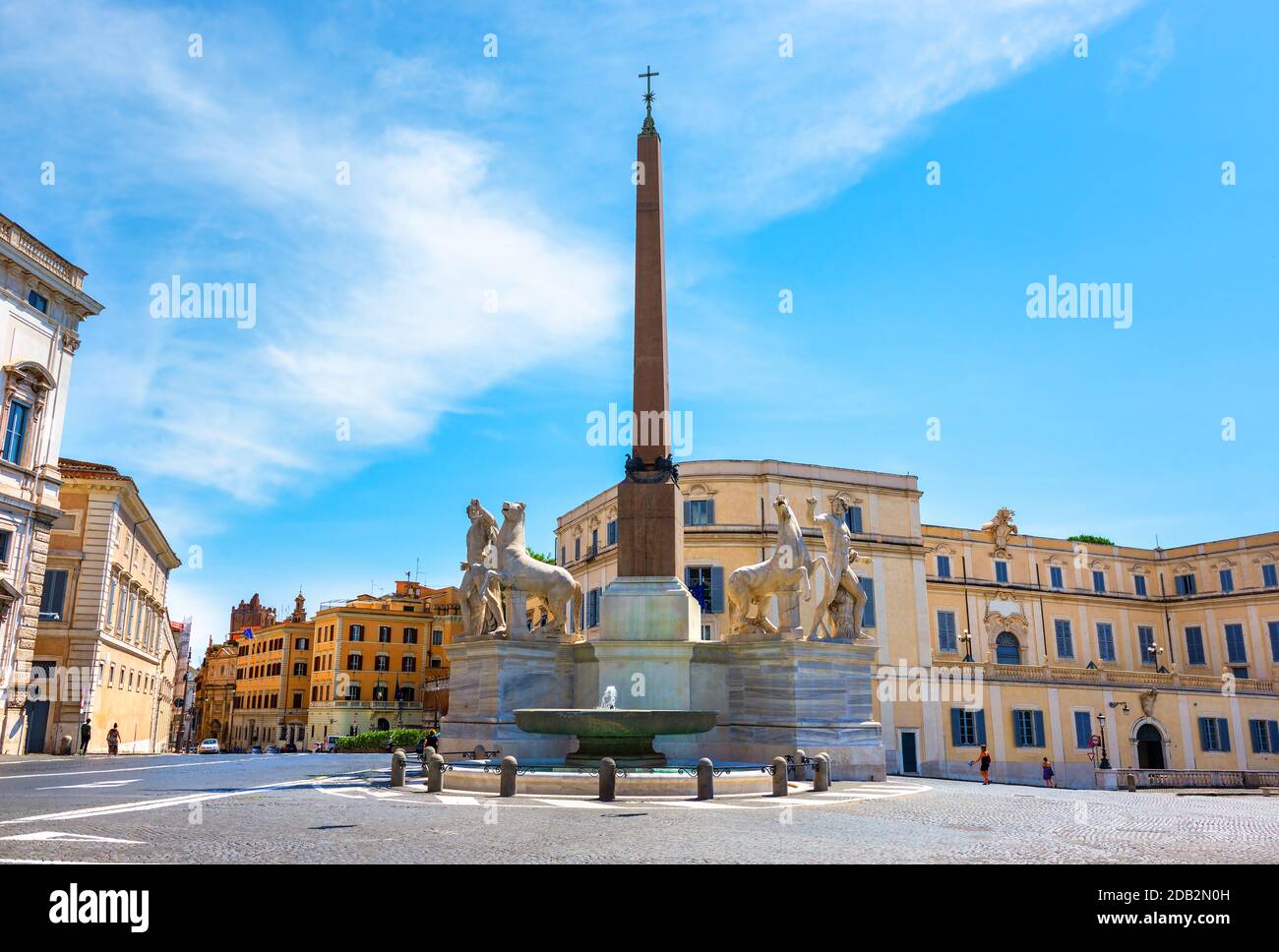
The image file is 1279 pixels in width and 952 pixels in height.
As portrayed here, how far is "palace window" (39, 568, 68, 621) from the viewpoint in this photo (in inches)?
1332

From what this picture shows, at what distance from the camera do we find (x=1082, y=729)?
42.9m

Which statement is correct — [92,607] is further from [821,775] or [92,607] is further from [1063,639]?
[1063,639]

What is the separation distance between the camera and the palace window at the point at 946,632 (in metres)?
47.2

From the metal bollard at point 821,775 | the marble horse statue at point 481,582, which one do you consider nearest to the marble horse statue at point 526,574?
the marble horse statue at point 481,582

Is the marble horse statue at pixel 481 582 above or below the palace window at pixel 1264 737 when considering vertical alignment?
above

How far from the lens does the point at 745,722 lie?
1727 cm

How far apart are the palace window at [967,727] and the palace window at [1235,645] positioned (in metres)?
20.5

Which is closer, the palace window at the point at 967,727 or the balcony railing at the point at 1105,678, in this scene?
the palace window at the point at 967,727

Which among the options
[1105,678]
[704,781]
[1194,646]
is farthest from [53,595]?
[1194,646]

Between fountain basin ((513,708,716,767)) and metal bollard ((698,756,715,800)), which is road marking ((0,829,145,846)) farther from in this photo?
metal bollard ((698,756,715,800))

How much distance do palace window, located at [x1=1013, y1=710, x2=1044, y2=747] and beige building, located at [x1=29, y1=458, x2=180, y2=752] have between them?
1510 inches

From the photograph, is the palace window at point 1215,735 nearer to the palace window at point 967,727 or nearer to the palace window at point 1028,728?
the palace window at point 1028,728

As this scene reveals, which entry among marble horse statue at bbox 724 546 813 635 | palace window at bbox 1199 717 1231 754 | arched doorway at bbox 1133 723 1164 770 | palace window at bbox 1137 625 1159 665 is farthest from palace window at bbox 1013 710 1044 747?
marble horse statue at bbox 724 546 813 635
